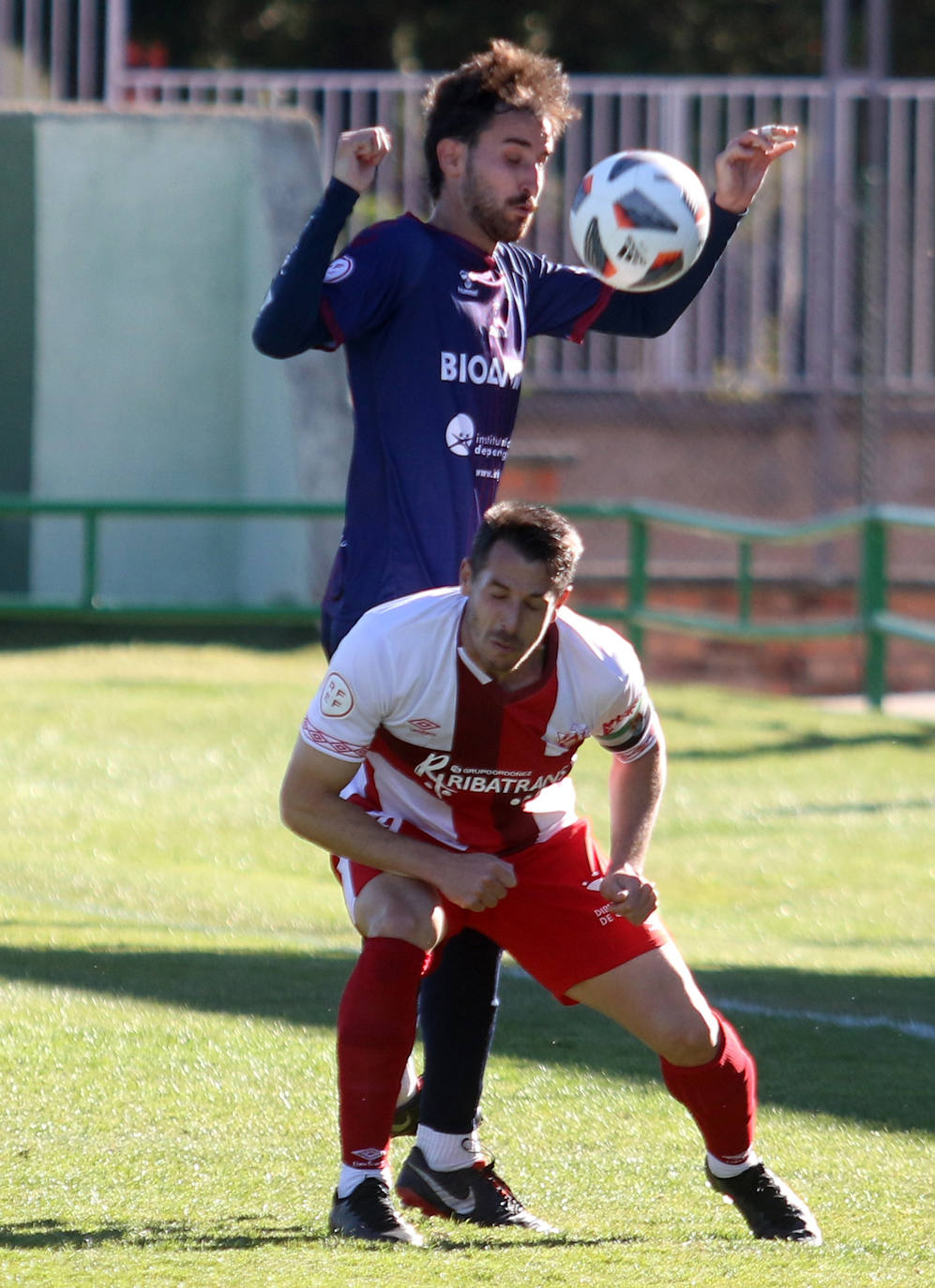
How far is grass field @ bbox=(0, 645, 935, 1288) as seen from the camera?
3869 mm

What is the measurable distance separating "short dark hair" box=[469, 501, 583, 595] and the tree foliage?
1828 centimetres

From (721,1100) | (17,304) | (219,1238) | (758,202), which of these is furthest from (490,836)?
(17,304)

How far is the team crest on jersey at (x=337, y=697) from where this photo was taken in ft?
13.1

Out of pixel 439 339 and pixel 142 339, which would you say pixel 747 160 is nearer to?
pixel 439 339

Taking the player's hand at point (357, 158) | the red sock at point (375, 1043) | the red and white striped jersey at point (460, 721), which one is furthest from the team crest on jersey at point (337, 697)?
the player's hand at point (357, 158)

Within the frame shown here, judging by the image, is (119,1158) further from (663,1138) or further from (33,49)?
(33,49)

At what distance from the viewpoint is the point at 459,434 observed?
15.1ft

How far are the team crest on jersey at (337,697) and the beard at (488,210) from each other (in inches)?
47.2

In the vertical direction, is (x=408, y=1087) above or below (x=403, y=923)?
below

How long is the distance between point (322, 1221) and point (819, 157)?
37.6 ft

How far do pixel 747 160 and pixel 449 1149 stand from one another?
229 centimetres

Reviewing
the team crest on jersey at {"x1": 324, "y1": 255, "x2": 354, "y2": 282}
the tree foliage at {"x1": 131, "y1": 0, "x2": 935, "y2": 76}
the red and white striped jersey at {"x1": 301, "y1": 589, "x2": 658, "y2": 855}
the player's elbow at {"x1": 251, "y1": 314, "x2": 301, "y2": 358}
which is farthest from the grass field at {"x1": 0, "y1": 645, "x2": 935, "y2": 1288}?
the tree foliage at {"x1": 131, "y1": 0, "x2": 935, "y2": 76}

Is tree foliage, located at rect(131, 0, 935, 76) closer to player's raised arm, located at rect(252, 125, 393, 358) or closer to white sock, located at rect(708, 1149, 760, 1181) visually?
player's raised arm, located at rect(252, 125, 393, 358)

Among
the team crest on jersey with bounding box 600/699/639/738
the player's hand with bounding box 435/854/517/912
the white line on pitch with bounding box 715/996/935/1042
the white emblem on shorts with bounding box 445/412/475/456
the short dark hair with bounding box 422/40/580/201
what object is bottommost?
the white line on pitch with bounding box 715/996/935/1042
